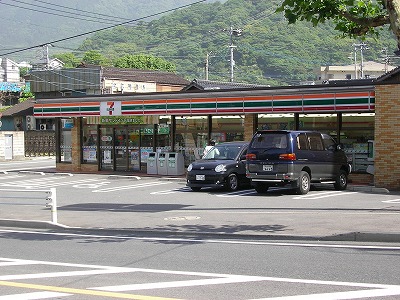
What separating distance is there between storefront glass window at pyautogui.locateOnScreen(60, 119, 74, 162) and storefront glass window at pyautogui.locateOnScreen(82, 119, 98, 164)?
110 cm

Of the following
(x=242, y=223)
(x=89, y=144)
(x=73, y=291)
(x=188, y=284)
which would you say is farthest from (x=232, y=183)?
(x=73, y=291)

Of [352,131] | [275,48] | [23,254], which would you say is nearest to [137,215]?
[23,254]

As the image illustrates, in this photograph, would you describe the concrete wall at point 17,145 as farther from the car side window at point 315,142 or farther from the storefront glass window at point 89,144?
the car side window at point 315,142

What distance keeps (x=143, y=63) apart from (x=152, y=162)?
236ft

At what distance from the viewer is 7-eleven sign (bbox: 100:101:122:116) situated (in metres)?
31.8

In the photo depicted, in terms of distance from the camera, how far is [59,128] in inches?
1403

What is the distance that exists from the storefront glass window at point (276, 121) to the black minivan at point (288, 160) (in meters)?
5.53

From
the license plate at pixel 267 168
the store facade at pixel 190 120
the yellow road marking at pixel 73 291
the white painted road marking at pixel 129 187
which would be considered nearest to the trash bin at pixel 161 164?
the store facade at pixel 190 120

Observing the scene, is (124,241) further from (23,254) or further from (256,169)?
(256,169)

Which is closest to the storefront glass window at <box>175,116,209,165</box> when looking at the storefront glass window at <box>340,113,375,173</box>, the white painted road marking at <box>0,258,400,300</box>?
the storefront glass window at <box>340,113,375,173</box>

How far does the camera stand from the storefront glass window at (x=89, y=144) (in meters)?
33.8

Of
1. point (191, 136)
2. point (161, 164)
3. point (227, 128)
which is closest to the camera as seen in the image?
point (227, 128)

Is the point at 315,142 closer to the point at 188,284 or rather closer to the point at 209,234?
the point at 209,234

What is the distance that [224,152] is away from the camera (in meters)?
23.8
